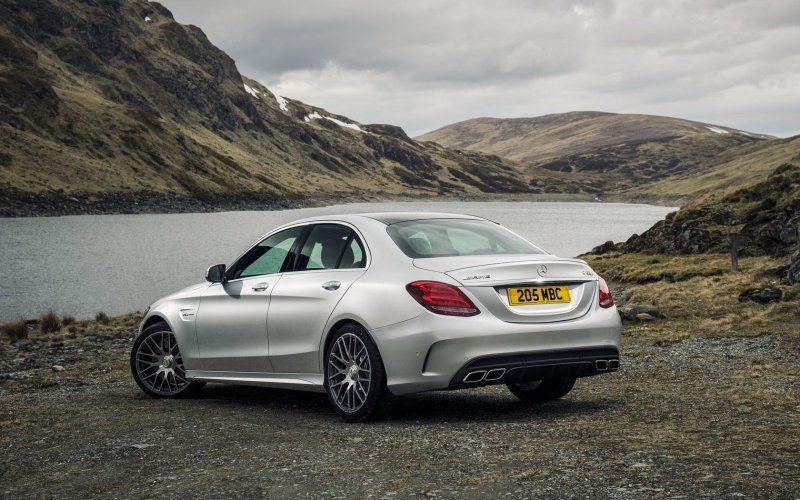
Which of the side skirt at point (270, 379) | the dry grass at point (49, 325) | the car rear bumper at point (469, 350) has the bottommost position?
the dry grass at point (49, 325)

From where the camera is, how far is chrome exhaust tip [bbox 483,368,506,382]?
7293mm

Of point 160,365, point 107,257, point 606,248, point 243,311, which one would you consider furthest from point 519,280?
point 107,257

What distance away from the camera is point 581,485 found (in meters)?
5.27

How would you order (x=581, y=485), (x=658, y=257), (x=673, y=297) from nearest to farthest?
1. (x=581, y=485)
2. (x=673, y=297)
3. (x=658, y=257)

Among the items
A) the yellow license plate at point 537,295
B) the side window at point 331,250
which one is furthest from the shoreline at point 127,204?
the yellow license plate at point 537,295

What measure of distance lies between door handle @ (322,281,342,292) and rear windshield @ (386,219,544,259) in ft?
2.23

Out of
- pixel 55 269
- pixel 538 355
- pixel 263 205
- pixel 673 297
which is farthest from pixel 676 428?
pixel 263 205

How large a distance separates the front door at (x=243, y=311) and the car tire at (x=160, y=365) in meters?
0.59

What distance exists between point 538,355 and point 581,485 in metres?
2.25

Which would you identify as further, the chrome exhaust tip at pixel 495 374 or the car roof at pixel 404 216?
the car roof at pixel 404 216

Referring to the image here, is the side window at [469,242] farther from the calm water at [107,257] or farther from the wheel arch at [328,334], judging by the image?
the calm water at [107,257]

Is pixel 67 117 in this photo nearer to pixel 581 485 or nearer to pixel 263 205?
pixel 263 205

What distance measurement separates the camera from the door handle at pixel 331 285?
8.02m

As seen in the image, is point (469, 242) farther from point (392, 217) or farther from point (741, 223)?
point (741, 223)
